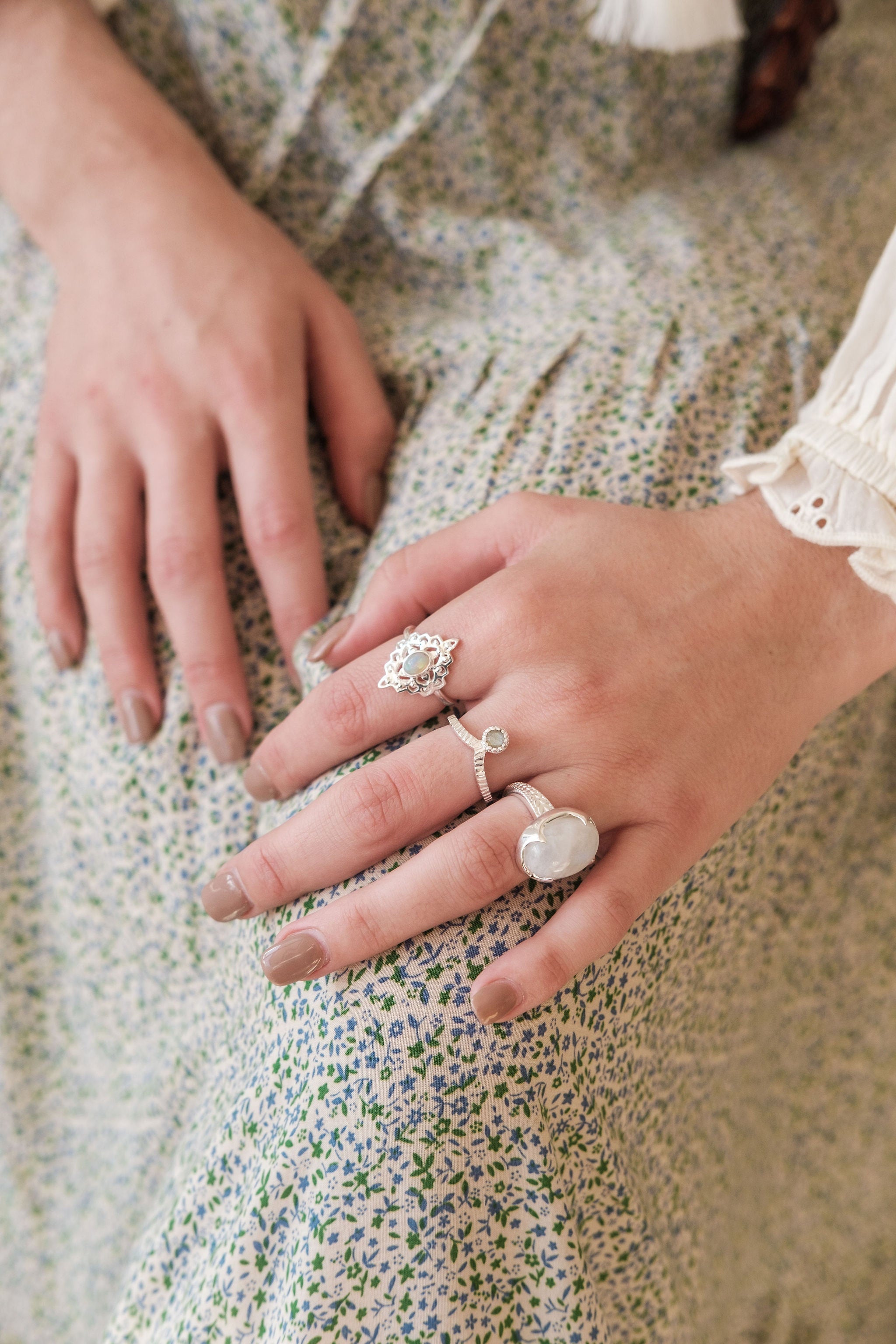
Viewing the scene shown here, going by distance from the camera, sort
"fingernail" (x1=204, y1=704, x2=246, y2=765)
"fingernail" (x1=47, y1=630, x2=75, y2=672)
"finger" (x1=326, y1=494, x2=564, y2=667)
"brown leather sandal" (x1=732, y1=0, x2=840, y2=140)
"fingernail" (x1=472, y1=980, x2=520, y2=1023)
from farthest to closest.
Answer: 1. "brown leather sandal" (x1=732, y1=0, x2=840, y2=140)
2. "fingernail" (x1=47, y1=630, x2=75, y2=672)
3. "fingernail" (x1=204, y1=704, x2=246, y2=765)
4. "finger" (x1=326, y1=494, x2=564, y2=667)
5. "fingernail" (x1=472, y1=980, x2=520, y2=1023)

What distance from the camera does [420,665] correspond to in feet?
2.17

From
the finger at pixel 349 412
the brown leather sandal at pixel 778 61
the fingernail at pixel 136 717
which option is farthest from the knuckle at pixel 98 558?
the brown leather sandal at pixel 778 61

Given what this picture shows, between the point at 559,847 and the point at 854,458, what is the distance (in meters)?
0.40

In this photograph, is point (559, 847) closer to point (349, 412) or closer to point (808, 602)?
point (808, 602)

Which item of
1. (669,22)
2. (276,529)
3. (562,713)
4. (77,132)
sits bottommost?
(562,713)

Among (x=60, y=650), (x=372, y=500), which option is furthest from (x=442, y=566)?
(x=60, y=650)

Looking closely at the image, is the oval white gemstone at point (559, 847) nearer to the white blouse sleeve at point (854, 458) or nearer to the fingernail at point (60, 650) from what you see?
the white blouse sleeve at point (854, 458)

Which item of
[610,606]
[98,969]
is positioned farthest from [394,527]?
[98,969]

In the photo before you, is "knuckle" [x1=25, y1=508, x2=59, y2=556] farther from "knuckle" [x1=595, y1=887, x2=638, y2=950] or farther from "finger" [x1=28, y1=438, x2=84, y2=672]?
"knuckle" [x1=595, y1=887, x2=638, y2=950]

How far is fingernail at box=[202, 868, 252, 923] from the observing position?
2.28 ft

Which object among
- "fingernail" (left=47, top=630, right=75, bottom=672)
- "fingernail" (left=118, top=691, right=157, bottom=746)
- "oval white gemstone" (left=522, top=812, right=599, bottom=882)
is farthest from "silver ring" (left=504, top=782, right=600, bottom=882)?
"fingernail" (left=47, top=630, right=75, bottom=672)

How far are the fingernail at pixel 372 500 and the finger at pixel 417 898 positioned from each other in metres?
0.41

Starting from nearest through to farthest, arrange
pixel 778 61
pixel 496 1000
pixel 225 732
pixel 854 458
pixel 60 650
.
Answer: pixel 496 1000, pixel 854 458, pixel 225 732, pixel 60 650, pixel 778 61

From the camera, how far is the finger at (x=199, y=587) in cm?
83
